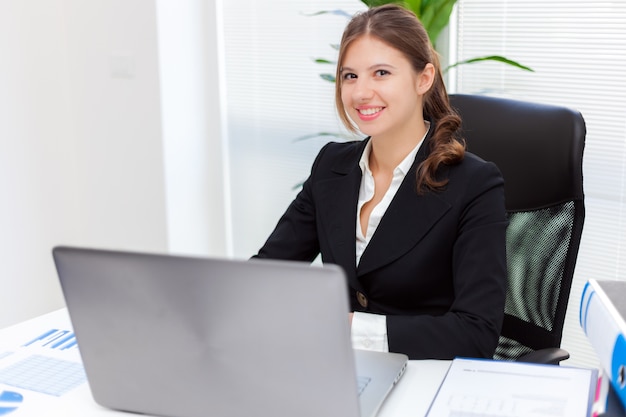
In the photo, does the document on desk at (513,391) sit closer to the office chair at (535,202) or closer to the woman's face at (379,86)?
the office chair at (535,202)

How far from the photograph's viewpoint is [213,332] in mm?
1040

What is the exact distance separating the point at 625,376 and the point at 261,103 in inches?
92.6

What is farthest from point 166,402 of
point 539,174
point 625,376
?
point 539,174

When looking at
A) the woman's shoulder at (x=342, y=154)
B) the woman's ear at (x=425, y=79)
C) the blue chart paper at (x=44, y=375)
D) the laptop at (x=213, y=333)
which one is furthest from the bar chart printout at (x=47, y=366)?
the woman's ear at (x=425, y=79)

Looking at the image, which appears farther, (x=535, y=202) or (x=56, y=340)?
(x=535, y=202)

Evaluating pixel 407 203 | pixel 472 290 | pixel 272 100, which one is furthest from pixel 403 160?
pixel 272 100

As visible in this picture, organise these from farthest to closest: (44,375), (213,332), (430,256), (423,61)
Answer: (423,61)
(430,256)
(44,375)
(213,332)

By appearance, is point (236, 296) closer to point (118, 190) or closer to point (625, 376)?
point (625, 376)

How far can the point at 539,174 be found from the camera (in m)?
1.70

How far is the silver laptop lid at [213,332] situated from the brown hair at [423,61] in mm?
712

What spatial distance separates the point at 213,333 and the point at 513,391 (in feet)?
1.46

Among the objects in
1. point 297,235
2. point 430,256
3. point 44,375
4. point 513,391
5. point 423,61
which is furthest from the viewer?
point 297,235

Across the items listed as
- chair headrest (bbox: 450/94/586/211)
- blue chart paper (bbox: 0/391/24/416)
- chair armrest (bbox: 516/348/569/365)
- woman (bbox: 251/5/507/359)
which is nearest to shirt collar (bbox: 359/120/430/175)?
woman (bbox: 251/5/507/359)

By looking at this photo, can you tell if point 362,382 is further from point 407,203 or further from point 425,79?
point 425,79
